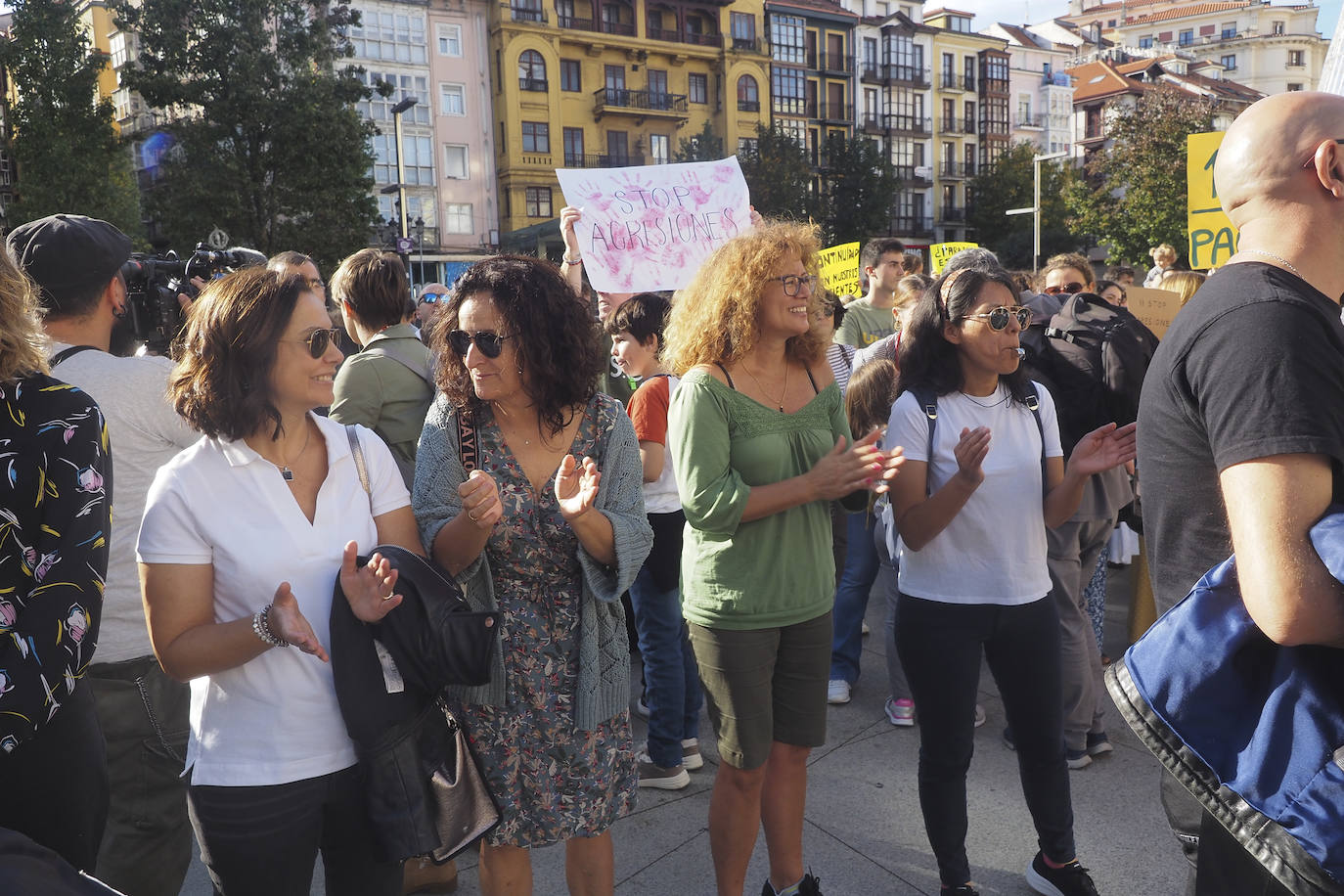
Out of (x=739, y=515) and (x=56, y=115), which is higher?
(x=56, y=115)

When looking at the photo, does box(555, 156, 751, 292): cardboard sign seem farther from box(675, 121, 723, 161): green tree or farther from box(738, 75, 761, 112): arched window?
box(738, 75, 761, 112): arched window

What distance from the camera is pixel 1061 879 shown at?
307 cm

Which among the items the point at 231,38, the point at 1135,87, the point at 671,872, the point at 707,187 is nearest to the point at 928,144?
the point at 1135,87

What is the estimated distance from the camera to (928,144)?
191 ft

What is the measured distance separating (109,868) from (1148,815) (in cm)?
346

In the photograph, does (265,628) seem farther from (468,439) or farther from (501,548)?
(468,439)

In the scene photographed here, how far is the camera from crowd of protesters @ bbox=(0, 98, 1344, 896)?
1929mm

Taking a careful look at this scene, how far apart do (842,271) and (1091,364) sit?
392 centimetres

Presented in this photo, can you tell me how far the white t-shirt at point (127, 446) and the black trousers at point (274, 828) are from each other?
2.22 ft

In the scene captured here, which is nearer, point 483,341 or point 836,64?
point 483,341

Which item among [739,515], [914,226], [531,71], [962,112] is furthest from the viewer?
[962,112]

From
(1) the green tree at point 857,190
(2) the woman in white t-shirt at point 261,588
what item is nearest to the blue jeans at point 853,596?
(2) the woman in white t-shirt at point 261,588

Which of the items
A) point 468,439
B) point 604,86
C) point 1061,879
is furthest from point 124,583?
point 604,86

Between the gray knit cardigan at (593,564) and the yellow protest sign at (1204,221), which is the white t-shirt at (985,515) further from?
the yellow protest sign at (1204,221)
